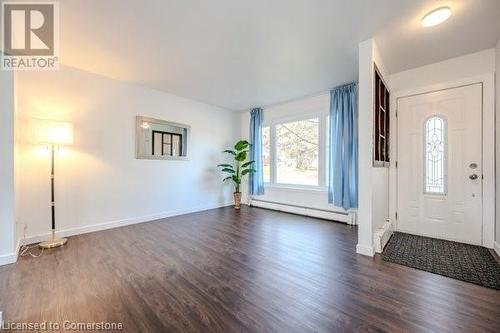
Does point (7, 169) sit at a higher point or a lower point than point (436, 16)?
lower

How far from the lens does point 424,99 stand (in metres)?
3.09

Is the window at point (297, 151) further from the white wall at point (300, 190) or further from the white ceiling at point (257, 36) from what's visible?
the white ceiling at point (257, 36)

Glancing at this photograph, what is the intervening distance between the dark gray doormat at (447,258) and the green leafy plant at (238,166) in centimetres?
323

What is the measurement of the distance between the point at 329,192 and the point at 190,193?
2883 millimetres

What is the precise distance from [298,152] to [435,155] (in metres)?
2.29

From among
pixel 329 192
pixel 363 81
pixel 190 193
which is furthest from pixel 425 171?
pixel 190 193

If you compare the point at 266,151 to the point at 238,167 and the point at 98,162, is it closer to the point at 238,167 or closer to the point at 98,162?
the point at 238,167

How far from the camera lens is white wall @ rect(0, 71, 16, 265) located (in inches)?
88.3

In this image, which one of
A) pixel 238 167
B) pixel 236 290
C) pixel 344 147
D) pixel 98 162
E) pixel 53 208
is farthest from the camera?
pixel 238 167

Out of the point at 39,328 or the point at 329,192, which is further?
the point at 329,192

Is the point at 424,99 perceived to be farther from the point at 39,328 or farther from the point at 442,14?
the point at 39,328

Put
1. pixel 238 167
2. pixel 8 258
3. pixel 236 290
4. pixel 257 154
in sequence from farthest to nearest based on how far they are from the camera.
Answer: pixel 238 167 → pixel 257 154 → pixel 8 258 → pixel 236 290

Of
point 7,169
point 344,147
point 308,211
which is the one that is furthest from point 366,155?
point 7,169

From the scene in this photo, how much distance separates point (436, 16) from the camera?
2.06 m
